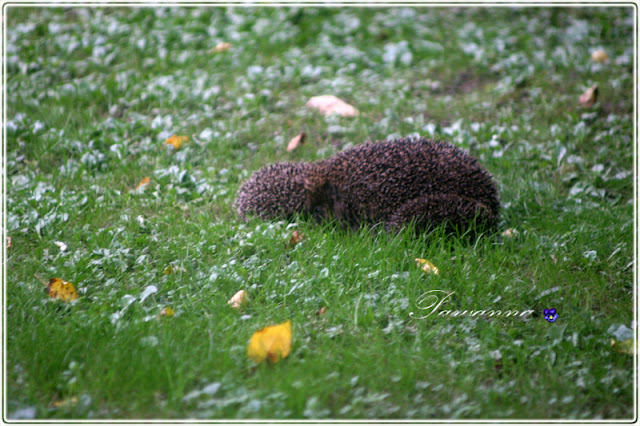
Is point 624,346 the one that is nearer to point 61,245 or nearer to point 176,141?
point 61,245

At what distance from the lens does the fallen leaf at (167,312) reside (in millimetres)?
3322

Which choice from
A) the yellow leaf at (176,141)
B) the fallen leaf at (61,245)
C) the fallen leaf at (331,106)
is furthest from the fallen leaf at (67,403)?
the fallen leaf at (331,106)

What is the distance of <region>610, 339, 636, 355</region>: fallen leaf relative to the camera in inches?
120

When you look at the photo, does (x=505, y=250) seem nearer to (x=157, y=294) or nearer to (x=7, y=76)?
(x=157, y=294)

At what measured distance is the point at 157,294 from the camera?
357 cm

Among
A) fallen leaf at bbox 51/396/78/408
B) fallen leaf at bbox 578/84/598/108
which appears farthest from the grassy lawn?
fallen leaf at bbox 578/84/598/108

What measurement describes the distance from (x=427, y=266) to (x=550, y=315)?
0.79 meters

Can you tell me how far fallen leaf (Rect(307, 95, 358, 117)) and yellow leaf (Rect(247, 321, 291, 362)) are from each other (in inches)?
152

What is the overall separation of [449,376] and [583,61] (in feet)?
19.0

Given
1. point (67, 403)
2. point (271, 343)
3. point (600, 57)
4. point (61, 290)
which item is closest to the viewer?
point (67, 403)

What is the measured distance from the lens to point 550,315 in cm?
340

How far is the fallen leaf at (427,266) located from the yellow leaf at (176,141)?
3.01 m

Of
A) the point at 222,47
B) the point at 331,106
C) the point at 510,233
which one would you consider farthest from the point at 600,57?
the point at 222,47

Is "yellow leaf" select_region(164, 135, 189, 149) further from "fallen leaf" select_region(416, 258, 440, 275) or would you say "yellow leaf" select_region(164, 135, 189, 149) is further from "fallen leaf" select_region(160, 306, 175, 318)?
"fallen leaf" select_region(416, 258, 440, 275)
